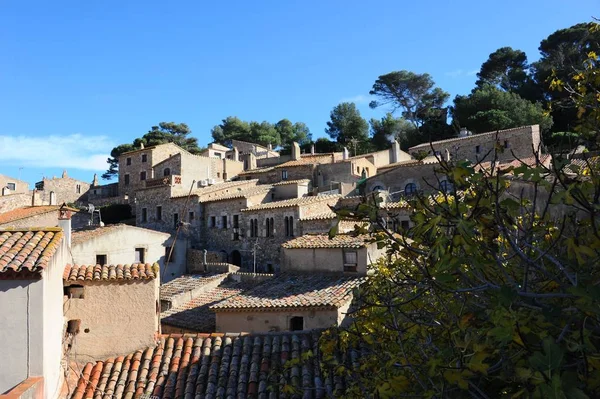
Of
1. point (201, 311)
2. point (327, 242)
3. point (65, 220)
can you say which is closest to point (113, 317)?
point (65, 220)

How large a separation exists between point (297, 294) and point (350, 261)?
2504 millimetres

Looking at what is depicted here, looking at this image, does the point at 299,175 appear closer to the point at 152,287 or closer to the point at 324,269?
the point at 324,269

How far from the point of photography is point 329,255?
17844 mm

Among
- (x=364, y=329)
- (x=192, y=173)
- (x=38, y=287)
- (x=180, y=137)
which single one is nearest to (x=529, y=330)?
(x=364, y=329)

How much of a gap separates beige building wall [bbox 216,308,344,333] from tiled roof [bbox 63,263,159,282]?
642 cm

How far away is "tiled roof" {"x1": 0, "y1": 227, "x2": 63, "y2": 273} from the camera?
6848 millimetres

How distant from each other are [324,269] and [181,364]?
31.1 ft

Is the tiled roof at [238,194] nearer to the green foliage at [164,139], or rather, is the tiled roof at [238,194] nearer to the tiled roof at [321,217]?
the tiled roof at [321,217]

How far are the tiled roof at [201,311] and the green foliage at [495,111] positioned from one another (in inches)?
1100

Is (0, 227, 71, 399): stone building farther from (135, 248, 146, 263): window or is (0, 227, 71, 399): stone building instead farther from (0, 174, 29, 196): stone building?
(0, 174, 29, 196): stone building

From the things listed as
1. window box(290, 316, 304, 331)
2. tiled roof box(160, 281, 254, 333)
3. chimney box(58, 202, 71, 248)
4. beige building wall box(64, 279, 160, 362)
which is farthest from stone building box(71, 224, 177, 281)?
beige building wall box(64, 279, 160, 362)

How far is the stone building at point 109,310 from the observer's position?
29.8 ft

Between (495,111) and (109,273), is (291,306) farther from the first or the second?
(495,111)

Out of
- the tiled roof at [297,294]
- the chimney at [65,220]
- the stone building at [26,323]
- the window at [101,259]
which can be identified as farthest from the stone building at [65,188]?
the stone building at [26,323]
